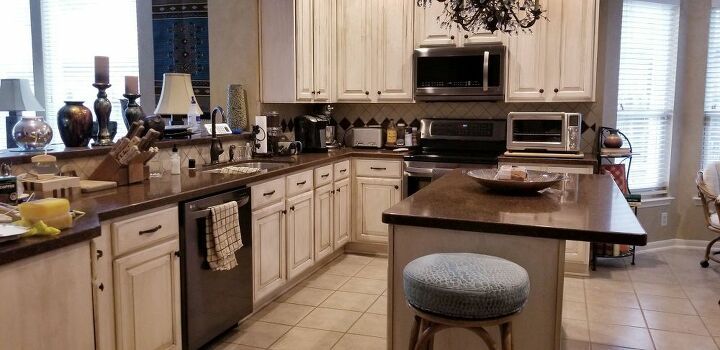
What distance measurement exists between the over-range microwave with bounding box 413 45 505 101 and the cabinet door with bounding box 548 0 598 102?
402 millimetres

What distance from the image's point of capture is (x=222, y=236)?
2895 millimetres

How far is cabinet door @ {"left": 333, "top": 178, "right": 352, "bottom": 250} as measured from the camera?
4617 millimetres

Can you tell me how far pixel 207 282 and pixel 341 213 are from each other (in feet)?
6.39

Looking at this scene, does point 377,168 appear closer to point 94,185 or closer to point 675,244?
point 94,185

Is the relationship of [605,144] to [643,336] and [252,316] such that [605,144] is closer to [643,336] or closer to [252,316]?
[643,336]

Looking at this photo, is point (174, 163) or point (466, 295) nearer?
point (466, 295)

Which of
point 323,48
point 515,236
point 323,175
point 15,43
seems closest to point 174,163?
point 323,175

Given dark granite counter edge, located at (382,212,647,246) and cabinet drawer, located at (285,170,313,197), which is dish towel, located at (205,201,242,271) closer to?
cabinet drawer, located at (285,170,313,197)

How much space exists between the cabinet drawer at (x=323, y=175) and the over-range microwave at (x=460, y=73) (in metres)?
1.03

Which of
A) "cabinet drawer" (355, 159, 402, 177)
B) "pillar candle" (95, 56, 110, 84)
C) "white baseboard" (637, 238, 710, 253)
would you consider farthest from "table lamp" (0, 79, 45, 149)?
"white baseboard" (637, 238, 710, 253)

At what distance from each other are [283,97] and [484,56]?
1639 millimetres

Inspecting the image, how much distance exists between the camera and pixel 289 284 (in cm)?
401

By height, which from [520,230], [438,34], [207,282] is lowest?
[207,282]

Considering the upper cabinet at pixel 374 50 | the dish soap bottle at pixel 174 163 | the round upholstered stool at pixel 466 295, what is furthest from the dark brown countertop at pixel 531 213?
the upper cabinet at pixel 374 50
